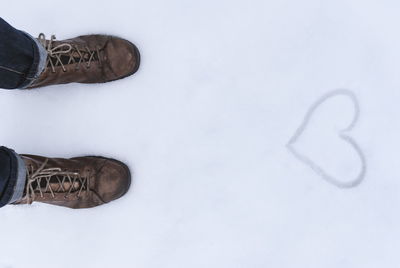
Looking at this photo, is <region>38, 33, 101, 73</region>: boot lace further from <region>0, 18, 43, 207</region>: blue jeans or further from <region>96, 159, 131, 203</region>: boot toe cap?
<region>96, 159, 131, 203</region>: boot toe cap

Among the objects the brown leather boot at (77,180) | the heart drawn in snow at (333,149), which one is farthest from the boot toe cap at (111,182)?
the heart drawn in snow at (333,149)

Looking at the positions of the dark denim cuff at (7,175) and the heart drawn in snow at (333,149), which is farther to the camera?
the heart drawn in snow at (333,149)

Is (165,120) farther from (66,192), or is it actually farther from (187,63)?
(66,192)

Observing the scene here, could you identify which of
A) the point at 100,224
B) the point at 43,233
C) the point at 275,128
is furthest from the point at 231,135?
the point at 43,233

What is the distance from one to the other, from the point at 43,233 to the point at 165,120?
0.34m

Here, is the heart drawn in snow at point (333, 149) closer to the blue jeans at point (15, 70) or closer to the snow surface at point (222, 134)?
the snow surface at point (222, 134)

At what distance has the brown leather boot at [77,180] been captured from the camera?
0.88 m

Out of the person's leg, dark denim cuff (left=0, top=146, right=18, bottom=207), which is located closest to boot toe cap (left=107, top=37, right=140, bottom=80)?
the person's leg

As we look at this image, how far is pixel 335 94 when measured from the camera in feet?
3.09

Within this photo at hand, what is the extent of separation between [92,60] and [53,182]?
25 centimetres

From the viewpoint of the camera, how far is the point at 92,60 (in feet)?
3.09

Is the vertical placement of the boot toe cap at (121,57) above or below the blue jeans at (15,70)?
above

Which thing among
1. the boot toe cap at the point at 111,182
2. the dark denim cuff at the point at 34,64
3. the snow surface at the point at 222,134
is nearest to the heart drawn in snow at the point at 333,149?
the snow surface at the point at 222,134

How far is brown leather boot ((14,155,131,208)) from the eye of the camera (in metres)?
0.88
